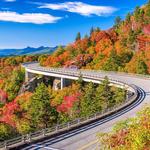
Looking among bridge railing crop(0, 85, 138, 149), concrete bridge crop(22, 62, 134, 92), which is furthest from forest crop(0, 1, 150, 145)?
bridge railing crop(0, 85, 138, 149)

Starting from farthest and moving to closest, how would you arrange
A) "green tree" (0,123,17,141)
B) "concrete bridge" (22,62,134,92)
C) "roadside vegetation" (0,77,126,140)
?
"concrete bridge" (22,62,134,92)
"roadside vegetation" (0,77,126,140)
"green tree" (0,123,17,141)

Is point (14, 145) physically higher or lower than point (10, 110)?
higher

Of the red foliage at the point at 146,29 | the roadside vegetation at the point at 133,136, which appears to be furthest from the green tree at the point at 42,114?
the red foliage at the point at 146,29

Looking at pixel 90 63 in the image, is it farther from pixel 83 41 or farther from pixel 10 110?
pixel 10 110

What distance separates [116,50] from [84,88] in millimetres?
40716

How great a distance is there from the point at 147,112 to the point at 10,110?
257 feet

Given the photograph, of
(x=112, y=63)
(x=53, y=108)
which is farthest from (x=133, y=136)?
(x=112, y=63)

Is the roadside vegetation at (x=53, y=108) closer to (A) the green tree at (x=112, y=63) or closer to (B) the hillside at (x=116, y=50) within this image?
(A) the green tree at (x=112, y=63)

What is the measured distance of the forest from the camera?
61.6 metres

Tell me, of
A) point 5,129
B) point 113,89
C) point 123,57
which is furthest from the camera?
point 123,57

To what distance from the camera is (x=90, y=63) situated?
144 m

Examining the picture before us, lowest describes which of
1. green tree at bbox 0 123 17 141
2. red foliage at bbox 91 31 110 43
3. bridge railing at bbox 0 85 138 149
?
green tree at bbox 0 123 17 141

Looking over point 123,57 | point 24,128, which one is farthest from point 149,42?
point 24,128

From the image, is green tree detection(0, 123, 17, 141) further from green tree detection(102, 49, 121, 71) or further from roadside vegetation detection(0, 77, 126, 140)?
green tree detection(102, 49, 121, 71)
